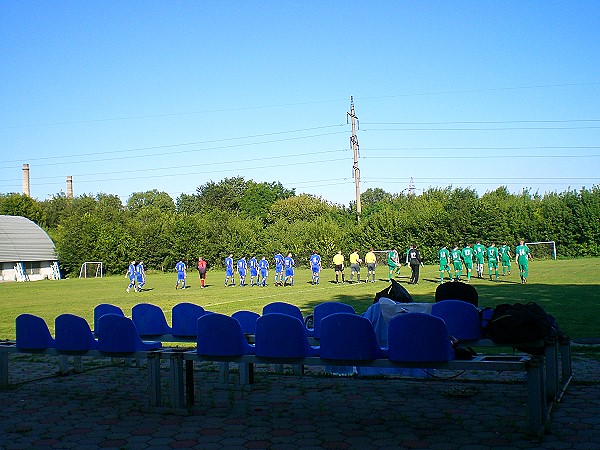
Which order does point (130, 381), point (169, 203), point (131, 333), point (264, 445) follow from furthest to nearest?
point (169, 203)
point (130, 381)
point (131, 333)
point (264, 445)

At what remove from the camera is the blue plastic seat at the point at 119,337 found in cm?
791

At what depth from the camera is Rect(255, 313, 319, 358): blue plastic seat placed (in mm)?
7141

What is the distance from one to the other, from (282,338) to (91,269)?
60.2 meters

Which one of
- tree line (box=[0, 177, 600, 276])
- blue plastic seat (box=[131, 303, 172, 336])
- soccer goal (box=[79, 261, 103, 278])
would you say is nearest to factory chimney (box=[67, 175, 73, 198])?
tree line (box=[0, 177, 600, 276])

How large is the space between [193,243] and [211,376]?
59236mm

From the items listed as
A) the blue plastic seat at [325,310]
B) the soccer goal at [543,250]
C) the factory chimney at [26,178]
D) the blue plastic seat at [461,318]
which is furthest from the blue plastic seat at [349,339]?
the factory chimney at [26,178]

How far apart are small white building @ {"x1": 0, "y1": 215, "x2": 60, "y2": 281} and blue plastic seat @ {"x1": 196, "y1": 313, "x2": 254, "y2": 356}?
200ft

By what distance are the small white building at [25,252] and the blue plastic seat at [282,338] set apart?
201ft

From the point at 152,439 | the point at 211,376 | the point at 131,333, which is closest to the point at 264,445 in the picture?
the point at 152,439

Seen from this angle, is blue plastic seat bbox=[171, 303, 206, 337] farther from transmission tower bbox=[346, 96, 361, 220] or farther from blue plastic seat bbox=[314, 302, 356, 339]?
transmission tower bbox=[346, 96, 361, 220]

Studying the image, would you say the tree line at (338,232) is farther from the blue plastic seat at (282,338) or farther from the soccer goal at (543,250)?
the blue plastic seat at (282,338)

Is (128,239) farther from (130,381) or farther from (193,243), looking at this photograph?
(130,381)

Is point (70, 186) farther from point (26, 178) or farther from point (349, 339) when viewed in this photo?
point (349, 339)

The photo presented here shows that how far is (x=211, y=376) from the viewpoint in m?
9.77
